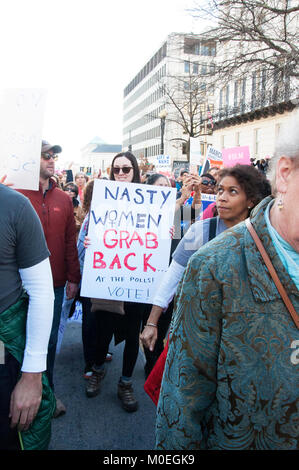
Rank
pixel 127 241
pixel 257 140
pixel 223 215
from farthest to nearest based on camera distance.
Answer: pixel 257 140 < pixel 127 241 < pixel 223 215

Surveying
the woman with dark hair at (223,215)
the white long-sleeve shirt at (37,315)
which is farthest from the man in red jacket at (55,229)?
the white long-sleeve shirt at (37,315)

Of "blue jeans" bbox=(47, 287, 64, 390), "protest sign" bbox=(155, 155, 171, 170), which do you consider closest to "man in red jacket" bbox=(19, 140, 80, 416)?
"blue jeans" bbox=(47, 287, 64, 390)

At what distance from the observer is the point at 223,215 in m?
2.71

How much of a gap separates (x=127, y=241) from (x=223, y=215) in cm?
102

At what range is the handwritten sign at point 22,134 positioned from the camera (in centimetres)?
220

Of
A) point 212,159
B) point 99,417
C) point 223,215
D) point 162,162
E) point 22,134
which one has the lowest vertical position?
point 99,417

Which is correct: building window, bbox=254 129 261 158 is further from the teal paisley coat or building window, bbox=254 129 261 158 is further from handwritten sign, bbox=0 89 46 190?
the teal paisley coat

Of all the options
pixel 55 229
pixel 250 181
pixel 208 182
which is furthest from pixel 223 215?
pixel 208 182

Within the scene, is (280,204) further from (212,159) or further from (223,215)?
(212,159)

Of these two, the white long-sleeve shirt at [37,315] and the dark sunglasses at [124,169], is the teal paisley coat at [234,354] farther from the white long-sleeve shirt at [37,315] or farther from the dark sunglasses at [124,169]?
the dark sunglasses at [124,169]

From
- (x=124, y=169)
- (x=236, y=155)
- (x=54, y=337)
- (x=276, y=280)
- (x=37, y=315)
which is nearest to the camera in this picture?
(x=276, y=280)

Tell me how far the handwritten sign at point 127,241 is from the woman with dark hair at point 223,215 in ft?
2.16

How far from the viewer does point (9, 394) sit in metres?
1.72
